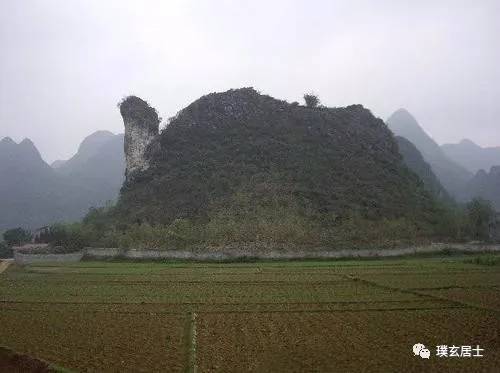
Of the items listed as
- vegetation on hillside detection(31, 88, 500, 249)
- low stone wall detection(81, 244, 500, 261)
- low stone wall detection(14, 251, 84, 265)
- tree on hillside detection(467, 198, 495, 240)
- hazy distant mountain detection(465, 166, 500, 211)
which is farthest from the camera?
hazy distant mountain detection(465, 166, 500, 211)

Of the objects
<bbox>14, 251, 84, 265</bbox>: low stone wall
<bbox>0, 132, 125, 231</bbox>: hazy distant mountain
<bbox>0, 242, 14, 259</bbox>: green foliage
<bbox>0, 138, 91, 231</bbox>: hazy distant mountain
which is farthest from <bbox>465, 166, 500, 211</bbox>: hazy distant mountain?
<bbox>0, 138, 91, 231</bbox>: hazy distant mountain

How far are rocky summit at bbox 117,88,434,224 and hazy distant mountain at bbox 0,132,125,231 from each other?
63.8 meters

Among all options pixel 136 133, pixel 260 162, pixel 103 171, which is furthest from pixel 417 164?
pixel 103 171

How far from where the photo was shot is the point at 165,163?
71.8 metres

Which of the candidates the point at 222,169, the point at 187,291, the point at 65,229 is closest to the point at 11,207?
the point at 65,229

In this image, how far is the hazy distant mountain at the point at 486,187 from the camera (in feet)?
388

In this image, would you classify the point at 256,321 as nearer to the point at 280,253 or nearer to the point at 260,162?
the point at 280,253

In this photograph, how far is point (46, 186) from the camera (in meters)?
146

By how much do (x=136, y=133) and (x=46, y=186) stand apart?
8436 cm

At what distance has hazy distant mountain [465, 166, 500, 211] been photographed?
388 feet

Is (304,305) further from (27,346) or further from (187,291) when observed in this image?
(27,346)

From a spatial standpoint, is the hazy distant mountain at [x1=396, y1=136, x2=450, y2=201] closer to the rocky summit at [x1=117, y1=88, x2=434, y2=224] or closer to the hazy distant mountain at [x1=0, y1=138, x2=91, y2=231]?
the rocky summit at [x1=117, y1=88, x2=434, y2=224]

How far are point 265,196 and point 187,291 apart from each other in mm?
33548

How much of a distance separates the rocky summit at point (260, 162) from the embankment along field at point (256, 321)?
28.3 meters
